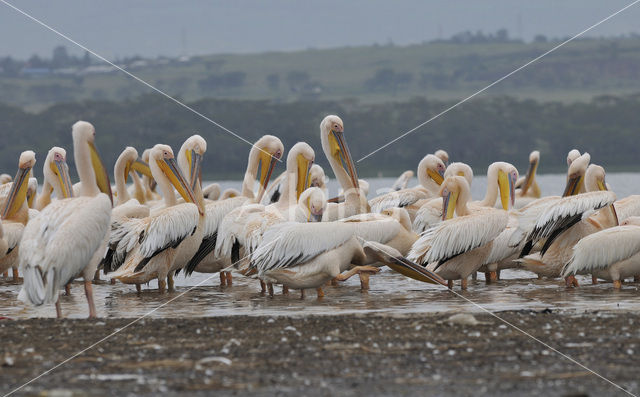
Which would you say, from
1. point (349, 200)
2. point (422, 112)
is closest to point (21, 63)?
point (422, 112)

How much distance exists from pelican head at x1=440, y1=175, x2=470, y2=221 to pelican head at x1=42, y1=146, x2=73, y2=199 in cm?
319

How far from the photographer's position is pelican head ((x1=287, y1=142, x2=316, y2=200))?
32.1ft

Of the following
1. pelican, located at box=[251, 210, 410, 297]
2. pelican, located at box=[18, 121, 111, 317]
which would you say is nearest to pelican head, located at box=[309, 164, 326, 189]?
pelican, located at box=[251, 210, 410, 297]

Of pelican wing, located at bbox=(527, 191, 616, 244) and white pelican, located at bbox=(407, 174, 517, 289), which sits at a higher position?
pelican wing, located at bbox=(527, 191, 616, 244)

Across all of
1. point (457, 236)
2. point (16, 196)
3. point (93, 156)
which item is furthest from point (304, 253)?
point (16, 196)

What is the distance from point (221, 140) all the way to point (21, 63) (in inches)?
1360

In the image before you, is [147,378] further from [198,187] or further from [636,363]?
[198,187]

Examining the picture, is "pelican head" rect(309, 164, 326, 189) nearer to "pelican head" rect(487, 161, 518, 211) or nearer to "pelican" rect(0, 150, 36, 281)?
"pelican head" rect(487, 161, 518, 211)

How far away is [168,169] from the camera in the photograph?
906 centimetres

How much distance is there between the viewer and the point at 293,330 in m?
5.76

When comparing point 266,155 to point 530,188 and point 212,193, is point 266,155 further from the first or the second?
point 530,188

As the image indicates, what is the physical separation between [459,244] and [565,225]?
916mm

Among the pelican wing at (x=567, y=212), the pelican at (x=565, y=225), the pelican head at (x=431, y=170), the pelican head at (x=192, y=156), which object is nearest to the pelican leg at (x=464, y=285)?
the pelican at (x=565, y=225)

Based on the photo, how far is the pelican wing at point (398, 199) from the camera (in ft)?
35.3
